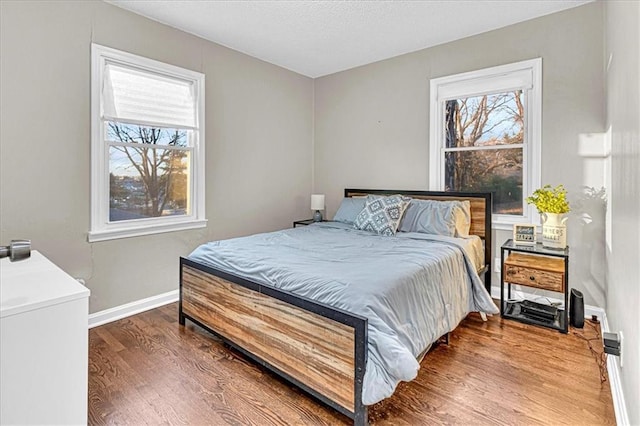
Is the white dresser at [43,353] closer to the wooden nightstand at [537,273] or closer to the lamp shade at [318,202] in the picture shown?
the wooden nightstand at [537,273]

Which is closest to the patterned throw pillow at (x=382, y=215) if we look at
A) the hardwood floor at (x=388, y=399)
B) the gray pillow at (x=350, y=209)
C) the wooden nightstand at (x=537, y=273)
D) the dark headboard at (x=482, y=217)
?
the gray pillow at (x=350, y=209)

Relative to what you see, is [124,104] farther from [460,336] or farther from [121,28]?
[460,336]

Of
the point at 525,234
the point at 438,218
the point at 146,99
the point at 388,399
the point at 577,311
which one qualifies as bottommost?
the point at 388,399

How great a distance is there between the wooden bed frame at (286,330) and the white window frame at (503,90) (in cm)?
246

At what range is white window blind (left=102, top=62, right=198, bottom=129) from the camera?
9.74 feet

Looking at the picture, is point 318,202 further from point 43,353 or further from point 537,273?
point 43,353

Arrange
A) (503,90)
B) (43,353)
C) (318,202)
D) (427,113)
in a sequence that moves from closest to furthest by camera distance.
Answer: (43,353)
(503,90)
(427,113)
(318,202)

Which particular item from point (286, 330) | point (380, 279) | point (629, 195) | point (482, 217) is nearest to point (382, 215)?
point (482, 217)

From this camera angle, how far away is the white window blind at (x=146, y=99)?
2969mm

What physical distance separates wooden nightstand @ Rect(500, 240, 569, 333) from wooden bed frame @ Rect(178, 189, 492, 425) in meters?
1.97

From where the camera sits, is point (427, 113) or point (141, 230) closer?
point (141, 230)

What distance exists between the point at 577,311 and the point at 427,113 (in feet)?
7.67

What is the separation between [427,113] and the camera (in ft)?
12.7

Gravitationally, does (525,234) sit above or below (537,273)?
above
